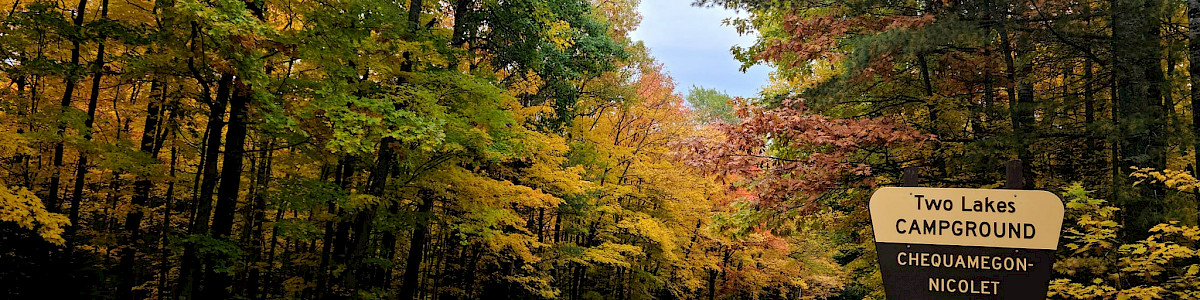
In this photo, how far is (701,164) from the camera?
25.4ft

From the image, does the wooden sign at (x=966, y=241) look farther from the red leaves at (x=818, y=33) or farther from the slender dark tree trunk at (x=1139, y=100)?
the red leaves at (x=818, y=33)

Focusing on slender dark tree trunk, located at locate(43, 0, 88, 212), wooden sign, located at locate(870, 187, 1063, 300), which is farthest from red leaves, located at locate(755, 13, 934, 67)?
slender dark tree trunk, located at locate(43, 0, 88, 212)

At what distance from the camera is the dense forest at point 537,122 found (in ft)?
20.7

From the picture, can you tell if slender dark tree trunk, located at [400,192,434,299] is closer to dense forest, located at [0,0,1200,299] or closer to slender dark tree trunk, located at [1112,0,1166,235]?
dense forest, located at [0,0,1200,299]

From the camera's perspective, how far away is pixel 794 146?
26.3 ft

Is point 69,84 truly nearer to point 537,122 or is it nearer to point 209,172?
point 209,172

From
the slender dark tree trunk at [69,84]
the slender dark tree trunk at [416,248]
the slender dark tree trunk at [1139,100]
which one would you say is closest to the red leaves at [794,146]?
the slender dark tree trunk at [1139,100]

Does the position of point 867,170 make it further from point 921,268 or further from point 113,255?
point 113,255

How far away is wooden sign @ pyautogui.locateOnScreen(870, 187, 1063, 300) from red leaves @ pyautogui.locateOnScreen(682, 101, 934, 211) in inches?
156

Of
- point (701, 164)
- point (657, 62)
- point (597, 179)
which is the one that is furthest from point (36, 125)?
point (657, 62)

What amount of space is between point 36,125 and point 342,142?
5.00m

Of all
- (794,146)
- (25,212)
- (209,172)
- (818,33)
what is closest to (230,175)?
(209,172)

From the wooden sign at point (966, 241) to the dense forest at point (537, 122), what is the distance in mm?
3163

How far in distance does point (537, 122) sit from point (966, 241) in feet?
36.7
